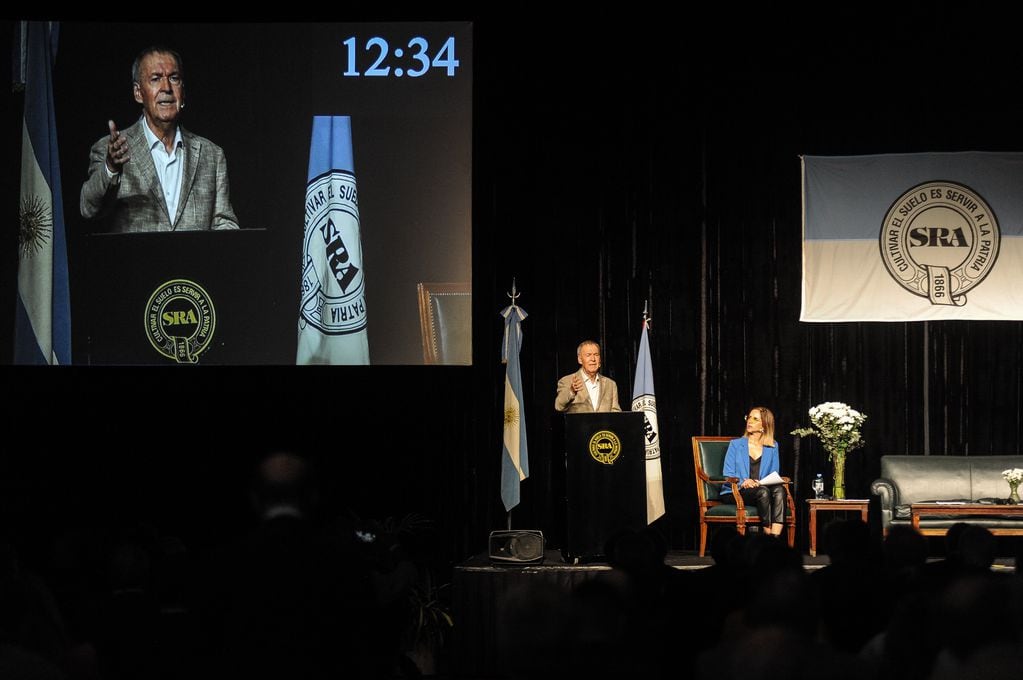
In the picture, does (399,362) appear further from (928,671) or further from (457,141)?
(928,671)

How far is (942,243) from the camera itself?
9.55 meters

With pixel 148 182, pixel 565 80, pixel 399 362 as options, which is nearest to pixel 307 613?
pixel 399 362

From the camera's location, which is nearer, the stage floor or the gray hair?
the stage floor

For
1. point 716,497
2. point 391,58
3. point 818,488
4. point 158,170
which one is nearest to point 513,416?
point 716,497

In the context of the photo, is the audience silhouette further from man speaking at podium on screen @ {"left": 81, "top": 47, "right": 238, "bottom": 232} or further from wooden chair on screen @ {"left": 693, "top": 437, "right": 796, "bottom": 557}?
man speaking at podium on screen @ {"left": 81, "top": 47, "right": 238, "bottom": 232}

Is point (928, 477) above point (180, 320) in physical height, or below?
below

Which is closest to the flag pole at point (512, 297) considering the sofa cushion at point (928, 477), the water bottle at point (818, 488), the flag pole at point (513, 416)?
the flag pole at point (513, 416)

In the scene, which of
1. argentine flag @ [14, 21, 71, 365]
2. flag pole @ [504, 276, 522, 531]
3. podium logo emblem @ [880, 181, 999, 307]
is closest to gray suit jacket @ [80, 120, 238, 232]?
argentine flag @ [14, 21, 71, 365]

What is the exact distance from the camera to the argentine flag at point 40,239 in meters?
8.62

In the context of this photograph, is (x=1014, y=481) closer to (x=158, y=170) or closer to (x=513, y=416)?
(x=513, y=416)

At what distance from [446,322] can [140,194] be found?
7.56 feet

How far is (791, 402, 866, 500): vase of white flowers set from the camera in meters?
9.22

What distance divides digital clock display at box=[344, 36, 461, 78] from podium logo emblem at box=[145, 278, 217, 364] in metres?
1.88

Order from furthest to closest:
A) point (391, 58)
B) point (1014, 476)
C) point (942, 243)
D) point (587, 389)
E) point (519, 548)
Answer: point (942, 243), point (1014, 476), point (391, 58), point (587, 389), point (519, 548)
